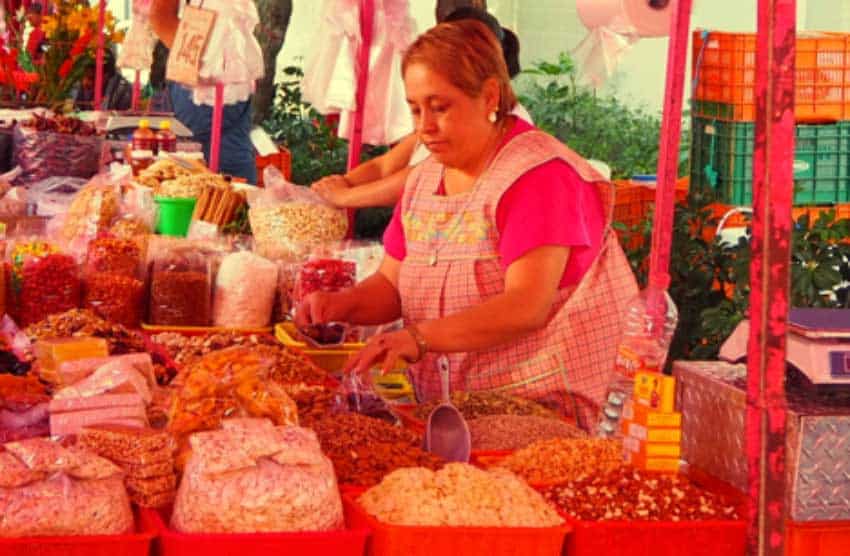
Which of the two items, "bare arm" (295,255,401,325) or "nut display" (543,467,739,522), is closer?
"nut display" (543,467,739,522)

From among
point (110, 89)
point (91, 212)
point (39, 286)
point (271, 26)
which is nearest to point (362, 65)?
point (91, 212)

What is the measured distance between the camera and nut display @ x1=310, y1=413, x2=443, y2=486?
1959mm

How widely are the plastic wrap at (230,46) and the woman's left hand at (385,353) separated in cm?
265

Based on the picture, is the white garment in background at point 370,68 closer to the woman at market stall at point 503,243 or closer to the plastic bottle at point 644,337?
the woman at market stall at point 503,243

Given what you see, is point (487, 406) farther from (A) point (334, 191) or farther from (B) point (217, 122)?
(B) point (217, 122)

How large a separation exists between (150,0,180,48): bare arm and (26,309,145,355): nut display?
305 centimetres

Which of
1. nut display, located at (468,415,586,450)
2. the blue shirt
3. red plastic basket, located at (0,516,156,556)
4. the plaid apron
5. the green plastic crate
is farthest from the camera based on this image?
the blue shirt

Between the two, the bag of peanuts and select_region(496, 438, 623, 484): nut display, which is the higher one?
the bag of peanuts

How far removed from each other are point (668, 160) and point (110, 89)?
7.97 metres

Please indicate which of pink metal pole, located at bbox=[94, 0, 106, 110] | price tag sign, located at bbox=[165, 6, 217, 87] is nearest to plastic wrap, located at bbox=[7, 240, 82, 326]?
price tag sign, located at bbox=[165, 6, 217, 87]

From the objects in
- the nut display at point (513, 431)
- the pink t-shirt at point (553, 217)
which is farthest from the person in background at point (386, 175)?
the nut display at point (513, 431)

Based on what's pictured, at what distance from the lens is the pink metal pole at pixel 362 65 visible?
4.77 meters

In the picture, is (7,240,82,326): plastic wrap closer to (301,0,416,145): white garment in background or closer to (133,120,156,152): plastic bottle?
(301,0,416,145): white garment in background

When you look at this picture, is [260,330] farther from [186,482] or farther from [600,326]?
[186,482]
